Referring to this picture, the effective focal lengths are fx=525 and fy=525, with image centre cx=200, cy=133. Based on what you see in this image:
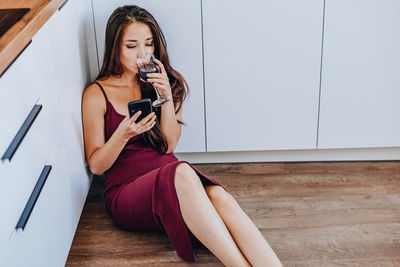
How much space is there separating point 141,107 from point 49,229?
0.56 meters

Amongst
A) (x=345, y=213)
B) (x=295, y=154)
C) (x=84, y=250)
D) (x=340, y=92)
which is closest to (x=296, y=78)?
(x=340, y=92)

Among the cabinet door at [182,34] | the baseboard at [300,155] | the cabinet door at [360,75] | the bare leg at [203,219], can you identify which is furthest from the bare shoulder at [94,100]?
the cabinet door at [360,75]

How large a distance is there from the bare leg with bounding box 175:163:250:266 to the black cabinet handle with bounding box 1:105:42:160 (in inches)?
22.4

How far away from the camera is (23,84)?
4.85ft

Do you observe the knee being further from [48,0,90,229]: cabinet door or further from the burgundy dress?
[48,0,90,229]: cabinet door

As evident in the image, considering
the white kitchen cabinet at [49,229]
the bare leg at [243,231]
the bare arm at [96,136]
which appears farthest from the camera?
the bare arm at [96,136]

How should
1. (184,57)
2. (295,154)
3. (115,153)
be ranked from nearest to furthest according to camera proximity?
1. (115,153)
2. (184,57)
3. (295,154)

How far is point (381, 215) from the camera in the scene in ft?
7.30

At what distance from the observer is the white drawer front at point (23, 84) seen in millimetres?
1332

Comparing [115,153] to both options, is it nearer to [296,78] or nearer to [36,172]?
[36,172]

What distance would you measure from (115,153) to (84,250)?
0.40m

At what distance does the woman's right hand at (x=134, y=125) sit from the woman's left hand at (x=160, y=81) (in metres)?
0.11

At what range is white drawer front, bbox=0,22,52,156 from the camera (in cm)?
133

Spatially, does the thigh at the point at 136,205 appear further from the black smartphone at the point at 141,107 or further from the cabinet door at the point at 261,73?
the cabinet door at the point at 261,73
